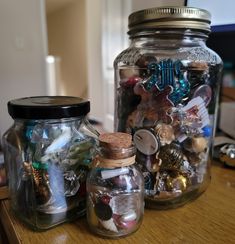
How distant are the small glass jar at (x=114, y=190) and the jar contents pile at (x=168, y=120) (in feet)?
0.17

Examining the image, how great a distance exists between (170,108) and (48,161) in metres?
0.19

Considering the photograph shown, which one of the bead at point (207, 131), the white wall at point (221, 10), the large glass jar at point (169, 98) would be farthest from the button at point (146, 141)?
the white wall at point (221, 10)

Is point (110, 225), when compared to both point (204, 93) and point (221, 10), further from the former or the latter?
point (221, 10)

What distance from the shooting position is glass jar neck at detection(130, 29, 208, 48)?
378 millimetres

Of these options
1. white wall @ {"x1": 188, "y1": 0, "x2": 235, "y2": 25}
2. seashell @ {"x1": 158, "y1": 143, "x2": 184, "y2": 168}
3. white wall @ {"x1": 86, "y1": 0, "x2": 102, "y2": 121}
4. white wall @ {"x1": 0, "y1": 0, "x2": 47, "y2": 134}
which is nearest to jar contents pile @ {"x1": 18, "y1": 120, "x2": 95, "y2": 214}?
seashell @ {"x1": 158, "y1": 143, "x2": 184, "y2": 168}

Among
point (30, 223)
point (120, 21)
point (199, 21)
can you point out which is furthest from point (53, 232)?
point (120, 21)

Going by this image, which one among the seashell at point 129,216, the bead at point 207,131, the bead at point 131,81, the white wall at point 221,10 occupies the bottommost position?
A: the seashell at point 129,216

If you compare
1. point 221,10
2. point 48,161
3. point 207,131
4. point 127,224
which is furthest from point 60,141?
point 221,10

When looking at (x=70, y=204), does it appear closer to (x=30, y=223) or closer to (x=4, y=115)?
(x=30, y=223)

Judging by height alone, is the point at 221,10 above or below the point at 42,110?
above

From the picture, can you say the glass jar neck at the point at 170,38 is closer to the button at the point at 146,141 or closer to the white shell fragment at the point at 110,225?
the button at the point at 146,141

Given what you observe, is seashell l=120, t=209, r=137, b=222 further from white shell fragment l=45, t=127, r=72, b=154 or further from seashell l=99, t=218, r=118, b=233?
white shell fragment l=45, t=127, r=72, b=154

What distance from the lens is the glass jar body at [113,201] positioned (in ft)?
1.02

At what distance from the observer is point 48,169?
0.32 metres
